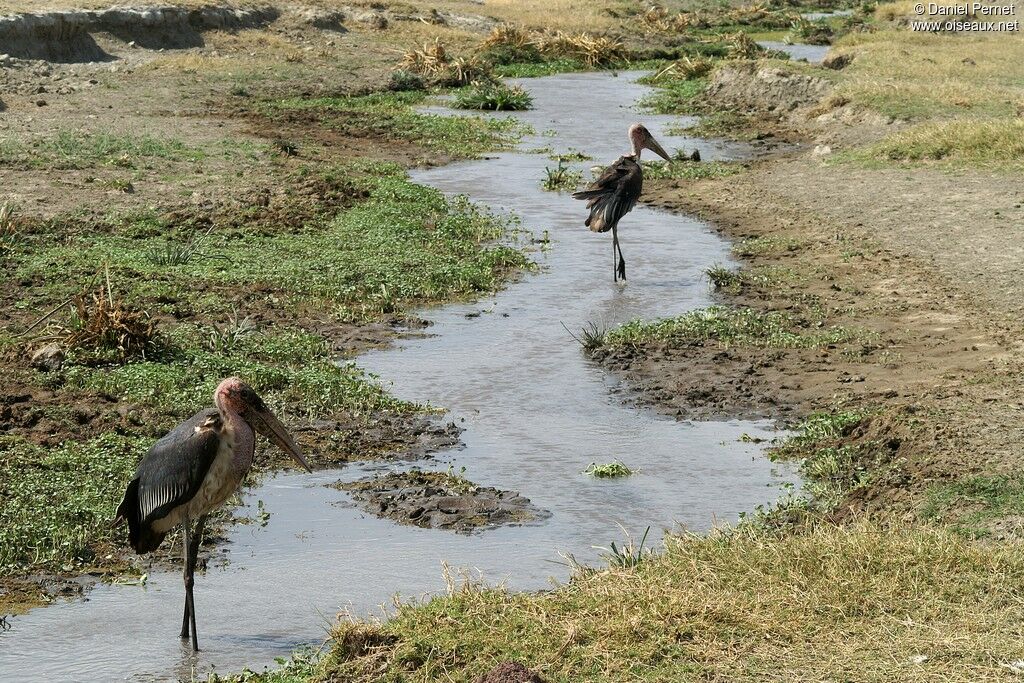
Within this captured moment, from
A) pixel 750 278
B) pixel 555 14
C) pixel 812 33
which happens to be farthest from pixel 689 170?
pixel 812 33

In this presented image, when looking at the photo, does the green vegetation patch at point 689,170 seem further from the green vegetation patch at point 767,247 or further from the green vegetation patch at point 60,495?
the green vegetation patch at point 60,495

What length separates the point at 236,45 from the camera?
99.6ft

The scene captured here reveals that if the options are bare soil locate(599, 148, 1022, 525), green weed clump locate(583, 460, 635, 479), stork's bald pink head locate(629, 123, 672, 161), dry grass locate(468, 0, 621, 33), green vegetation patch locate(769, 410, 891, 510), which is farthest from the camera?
dry grass locate(468, 0, 621, 33)

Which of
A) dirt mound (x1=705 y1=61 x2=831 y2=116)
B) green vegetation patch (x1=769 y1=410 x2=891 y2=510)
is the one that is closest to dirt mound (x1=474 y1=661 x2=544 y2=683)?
green vegetation patch (x1=769 y1=410 x2=891 y2=510)

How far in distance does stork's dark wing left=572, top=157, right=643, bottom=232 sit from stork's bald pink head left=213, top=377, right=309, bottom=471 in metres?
8.62

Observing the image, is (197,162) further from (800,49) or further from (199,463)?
(800,49)

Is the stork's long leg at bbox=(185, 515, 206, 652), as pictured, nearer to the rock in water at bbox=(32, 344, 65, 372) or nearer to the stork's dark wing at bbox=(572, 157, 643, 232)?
the rock in water at bbox=(32, 344, 65, 372)

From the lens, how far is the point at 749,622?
6.13 m

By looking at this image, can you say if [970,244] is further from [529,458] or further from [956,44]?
[956,44]

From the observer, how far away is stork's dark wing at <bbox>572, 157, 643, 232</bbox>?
1512 centimetres

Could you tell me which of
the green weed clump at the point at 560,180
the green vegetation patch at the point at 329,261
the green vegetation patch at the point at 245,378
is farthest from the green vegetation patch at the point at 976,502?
the green weed clump at the point at 560,180

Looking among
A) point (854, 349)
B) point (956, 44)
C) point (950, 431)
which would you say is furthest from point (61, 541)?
point (956, 44)

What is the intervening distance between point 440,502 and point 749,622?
114 inches

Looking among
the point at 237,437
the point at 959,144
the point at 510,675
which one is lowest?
the point at 510,675
